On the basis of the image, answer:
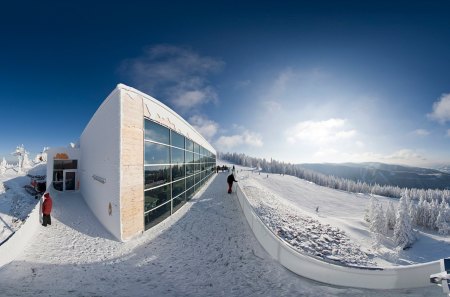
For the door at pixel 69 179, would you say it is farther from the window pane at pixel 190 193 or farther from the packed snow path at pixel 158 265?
the window pane at pixel 190 193

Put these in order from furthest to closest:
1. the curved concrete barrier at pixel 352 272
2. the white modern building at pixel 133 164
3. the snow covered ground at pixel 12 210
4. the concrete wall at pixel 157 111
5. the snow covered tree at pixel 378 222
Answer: the snow covered tree at pixel 378 222 < the snow covered ground at pixel 12 210 < the concrete wall at pixel 157 111 < the white modern building at pixel 133 164 < the curved concrete barrier at pixel 352 272

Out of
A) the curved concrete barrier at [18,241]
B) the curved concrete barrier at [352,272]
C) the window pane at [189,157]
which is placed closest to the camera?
the curved concrete barrier at [352,272]

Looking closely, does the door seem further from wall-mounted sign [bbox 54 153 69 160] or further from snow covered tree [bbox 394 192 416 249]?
snow covered tree [bbox 394 192 416 249]

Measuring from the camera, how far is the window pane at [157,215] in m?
12.3

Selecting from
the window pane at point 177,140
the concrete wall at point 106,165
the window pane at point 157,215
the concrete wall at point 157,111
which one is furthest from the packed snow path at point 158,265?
the concrete wall at point 157,111

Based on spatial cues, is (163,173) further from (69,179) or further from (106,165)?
(69,179)

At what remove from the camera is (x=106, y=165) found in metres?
12.4

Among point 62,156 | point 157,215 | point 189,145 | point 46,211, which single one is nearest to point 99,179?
point 46,211

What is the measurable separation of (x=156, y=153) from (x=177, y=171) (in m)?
3.23

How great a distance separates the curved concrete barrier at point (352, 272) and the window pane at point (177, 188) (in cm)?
837

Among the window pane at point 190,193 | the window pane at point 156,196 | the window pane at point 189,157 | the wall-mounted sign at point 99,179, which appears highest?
the window pane at point 189,157

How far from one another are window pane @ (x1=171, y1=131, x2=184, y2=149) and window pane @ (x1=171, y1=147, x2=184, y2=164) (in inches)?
17.0

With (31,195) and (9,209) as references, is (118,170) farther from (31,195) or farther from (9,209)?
(31,195)

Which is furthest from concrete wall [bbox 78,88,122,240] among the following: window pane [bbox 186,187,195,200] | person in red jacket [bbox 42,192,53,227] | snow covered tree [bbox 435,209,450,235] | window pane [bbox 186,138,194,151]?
snow covered tree [bbox 435,209,450,235]
